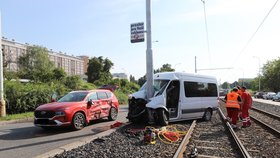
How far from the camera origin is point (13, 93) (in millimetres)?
19344

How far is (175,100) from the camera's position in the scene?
13.4 m

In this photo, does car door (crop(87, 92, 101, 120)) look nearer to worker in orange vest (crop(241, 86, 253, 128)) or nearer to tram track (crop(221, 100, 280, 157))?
tram track (crop(221, 100, 280, 157))

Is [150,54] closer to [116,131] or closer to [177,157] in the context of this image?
[116,131]

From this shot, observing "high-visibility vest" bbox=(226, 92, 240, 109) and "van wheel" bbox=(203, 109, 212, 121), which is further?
"van wheel" bbox=(203, 109, 212, 121)

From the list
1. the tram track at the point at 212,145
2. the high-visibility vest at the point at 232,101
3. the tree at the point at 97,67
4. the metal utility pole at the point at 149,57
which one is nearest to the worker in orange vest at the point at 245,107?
the high-visibility vest at the point at 232,101

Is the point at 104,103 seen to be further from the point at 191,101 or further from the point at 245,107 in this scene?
the point at 245,107

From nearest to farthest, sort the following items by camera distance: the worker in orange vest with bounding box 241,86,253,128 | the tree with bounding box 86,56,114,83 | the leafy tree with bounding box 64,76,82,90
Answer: the worker in orange vest with bounding box 241,86,253,128
the leafy tree with bounding box 64,76,82,90
the tree with bounding box 86,56,114,83

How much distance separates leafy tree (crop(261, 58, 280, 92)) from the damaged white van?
245 ft

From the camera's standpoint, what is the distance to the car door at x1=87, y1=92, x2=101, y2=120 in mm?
13148

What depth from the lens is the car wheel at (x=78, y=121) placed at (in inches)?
470

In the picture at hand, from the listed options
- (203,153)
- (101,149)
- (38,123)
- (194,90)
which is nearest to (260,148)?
(203,153)

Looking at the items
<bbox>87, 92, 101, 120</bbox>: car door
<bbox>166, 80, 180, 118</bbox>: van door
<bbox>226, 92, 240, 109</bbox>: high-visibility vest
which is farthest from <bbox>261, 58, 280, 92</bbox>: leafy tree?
<bbox>87, 92, 101, 120</bbox>: car door

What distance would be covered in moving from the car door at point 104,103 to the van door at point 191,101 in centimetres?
364

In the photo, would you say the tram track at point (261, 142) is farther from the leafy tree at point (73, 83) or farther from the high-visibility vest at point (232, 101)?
the leafy tree at point (73, 83)
